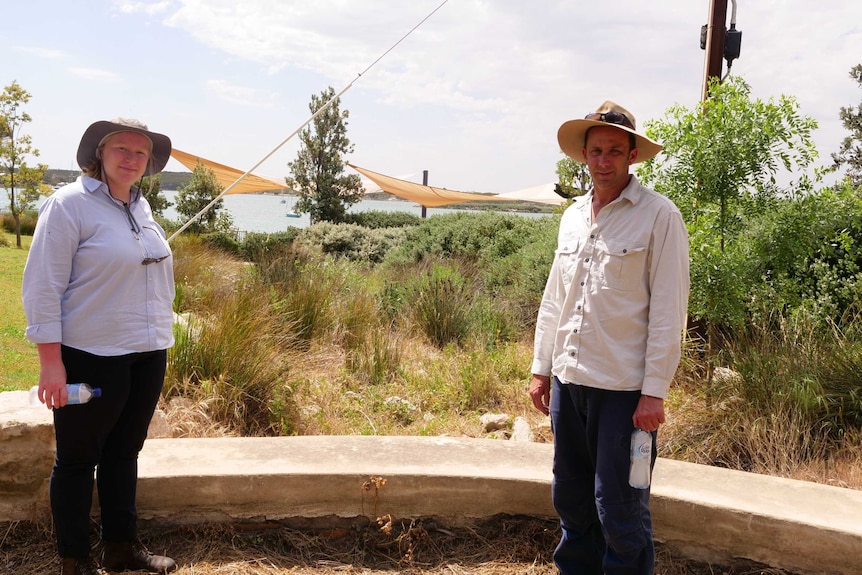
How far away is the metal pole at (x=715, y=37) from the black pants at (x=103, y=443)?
4.35m

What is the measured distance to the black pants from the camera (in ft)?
6.75

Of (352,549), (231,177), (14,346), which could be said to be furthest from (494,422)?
(231,177)

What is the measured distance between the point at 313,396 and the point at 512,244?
614 centimetres

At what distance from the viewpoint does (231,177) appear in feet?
46.6

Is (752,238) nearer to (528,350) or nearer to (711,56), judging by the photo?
(711,56)

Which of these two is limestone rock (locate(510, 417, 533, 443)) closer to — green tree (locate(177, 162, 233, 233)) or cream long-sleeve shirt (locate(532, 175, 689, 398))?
cream long-sleeve shirt (locate(532, 175, 689, 398))

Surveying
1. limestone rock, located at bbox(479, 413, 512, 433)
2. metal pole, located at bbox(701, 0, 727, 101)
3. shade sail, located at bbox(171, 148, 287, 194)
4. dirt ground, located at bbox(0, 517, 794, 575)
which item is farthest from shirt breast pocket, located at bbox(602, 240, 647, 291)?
shade sail, located at bbox(171, 148, 287, 194)

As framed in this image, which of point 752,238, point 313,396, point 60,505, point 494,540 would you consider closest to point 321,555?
point 494,540

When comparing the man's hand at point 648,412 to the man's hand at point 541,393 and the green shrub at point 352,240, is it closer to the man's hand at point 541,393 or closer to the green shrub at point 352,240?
the man's hand at point 541,393

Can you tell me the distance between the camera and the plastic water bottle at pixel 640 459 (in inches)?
73.0

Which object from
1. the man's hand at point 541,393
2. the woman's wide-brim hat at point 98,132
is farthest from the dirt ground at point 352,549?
the woman's wide-brim hat at point 98,132

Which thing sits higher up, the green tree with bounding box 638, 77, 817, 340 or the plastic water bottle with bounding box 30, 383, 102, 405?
the green tree with bounding box 638, 77, 817, 340

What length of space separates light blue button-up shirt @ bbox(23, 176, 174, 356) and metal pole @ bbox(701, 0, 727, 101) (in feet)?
13.9

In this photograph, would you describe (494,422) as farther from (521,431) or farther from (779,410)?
(779,410)
